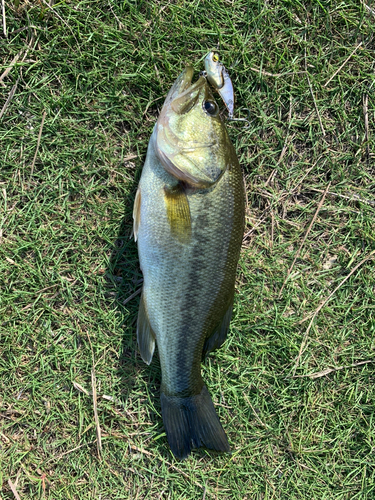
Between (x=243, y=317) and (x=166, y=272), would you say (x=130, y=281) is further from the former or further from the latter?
(x=243, y=317)

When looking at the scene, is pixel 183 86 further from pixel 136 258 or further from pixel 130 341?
pixel 130 341

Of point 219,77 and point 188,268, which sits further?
point 219,77

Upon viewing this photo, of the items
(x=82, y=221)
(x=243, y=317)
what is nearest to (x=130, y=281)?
(x=82, y=221)

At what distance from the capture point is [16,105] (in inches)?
95.3

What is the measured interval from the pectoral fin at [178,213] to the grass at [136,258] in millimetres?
581

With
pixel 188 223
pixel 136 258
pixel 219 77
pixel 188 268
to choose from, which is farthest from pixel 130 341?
pixel 219 77

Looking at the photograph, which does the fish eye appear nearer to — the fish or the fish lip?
the fish

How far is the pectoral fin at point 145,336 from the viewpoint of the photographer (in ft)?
7.29

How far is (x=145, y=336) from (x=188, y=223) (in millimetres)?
820

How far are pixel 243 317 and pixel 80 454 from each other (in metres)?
1.59

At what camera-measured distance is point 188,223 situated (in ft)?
6.44

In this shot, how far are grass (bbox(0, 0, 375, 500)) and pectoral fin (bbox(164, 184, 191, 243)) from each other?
1.91 feet

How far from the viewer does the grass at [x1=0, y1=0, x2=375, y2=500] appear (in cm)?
241

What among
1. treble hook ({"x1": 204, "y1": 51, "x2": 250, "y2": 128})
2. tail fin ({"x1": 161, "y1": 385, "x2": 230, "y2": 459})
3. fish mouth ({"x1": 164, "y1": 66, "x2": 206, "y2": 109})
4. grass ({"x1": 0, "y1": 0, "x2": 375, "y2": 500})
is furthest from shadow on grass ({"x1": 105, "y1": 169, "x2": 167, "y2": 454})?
treble hook ({"x1": 204, "y1": 51, "x2": 250, "y2": 128})
